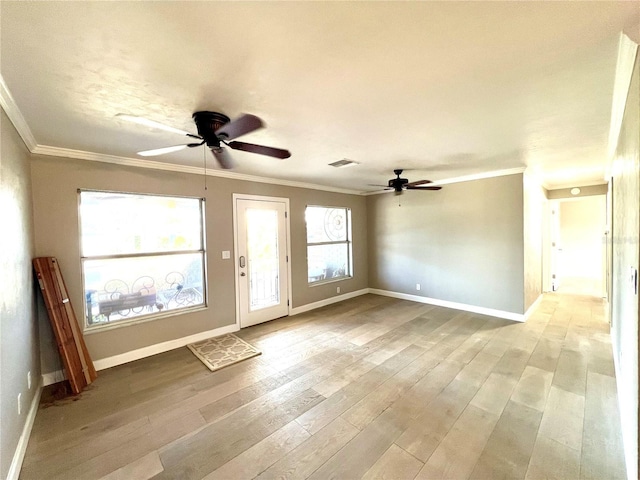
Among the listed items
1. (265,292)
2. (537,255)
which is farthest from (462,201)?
(265,292)

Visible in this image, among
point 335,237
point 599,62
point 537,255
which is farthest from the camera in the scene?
point 335,237

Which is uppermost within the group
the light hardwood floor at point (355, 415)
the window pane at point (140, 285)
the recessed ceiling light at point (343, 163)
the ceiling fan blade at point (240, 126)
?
the recessed ceiling light at point (343, 163)

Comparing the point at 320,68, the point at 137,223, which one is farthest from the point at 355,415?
the point at 137,223

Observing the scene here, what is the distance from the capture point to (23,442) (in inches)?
74.3

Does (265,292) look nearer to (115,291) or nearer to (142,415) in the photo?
(115,291)

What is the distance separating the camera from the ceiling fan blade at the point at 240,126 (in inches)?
65.0

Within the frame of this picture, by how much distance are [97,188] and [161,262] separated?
3.68 ft

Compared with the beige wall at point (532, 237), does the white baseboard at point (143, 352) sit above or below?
below

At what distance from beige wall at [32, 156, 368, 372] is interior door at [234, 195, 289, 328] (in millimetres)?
149

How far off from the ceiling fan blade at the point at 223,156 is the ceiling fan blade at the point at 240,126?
18 cm

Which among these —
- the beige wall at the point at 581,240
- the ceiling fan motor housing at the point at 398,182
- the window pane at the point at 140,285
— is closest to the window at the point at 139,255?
the window pane at the point at 140,285

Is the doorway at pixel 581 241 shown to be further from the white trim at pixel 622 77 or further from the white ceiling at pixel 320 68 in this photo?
the white ceiling at pixel 320 68

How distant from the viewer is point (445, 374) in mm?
2803

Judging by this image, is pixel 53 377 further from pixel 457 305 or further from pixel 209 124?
pixel 457 305
